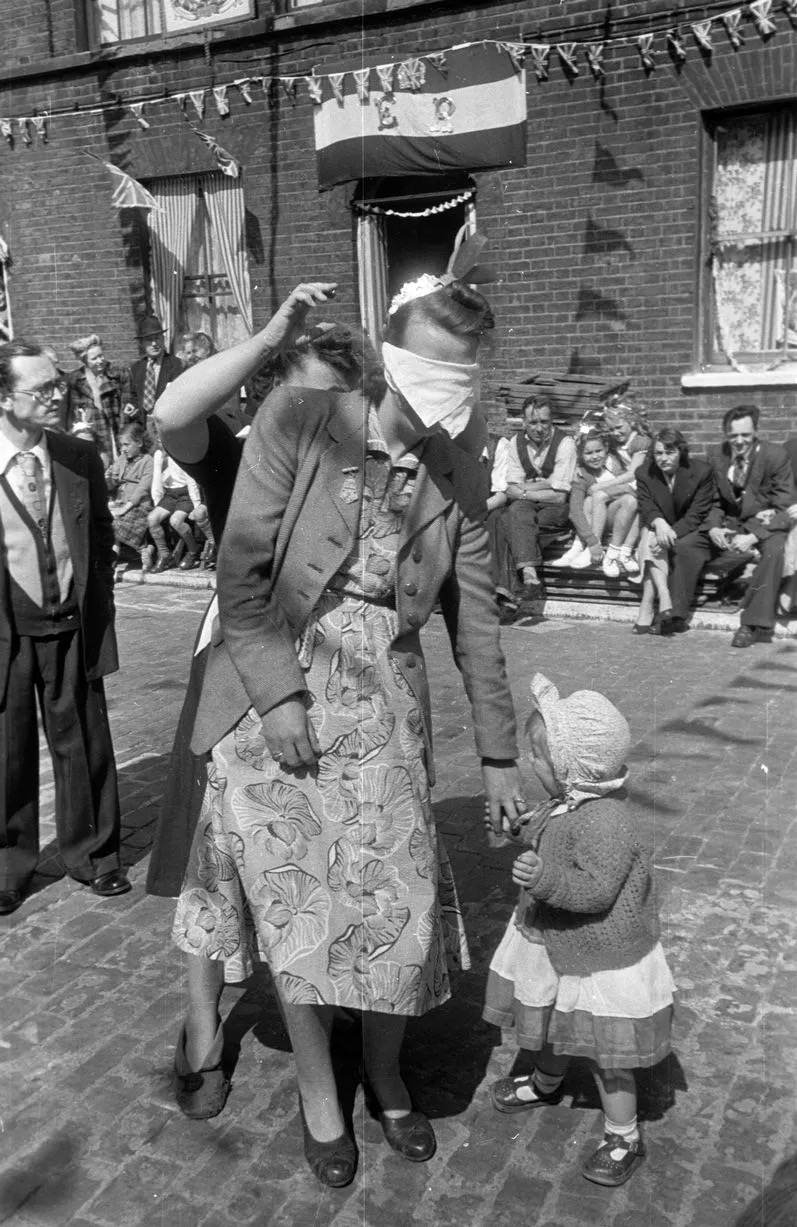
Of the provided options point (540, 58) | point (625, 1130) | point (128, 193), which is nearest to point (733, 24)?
point (540, 58)

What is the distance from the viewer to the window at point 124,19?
11.5 metres

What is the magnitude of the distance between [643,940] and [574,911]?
0.59 feet

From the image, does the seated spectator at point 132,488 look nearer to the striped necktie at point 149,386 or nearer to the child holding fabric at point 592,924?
the striped necktie at point 149,386

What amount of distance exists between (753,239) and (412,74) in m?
3.34

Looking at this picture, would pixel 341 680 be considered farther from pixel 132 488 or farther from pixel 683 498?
pixel 132 488

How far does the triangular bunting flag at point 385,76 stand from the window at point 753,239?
2871 mm

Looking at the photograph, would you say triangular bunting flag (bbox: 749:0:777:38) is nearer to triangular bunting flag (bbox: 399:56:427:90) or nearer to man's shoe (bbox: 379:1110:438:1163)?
triangular bunting flag (bbox: 399:56:427:90)

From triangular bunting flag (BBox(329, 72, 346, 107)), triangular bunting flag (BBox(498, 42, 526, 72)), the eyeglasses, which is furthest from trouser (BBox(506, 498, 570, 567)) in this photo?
the eyeglasses

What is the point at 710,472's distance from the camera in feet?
28.2

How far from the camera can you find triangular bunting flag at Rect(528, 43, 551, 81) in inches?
380

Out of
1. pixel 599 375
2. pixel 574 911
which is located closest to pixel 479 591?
pixel 574 911

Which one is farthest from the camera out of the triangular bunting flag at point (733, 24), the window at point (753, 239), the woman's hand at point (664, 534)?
the window at point (753, 239)

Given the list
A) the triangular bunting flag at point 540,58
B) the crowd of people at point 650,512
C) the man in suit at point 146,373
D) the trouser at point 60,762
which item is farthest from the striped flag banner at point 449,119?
the trouser at point 60,762

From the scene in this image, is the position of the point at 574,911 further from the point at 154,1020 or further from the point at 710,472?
the point at 710,472
